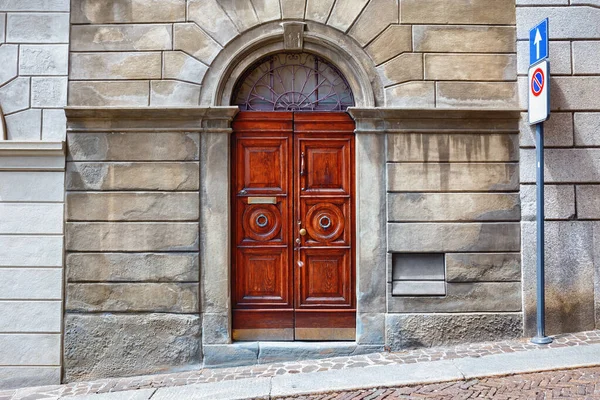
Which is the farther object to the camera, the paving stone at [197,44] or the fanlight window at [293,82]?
the fanlight window at [293,82]

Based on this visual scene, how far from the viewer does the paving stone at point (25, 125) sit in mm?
6000

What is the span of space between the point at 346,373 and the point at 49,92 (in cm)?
486

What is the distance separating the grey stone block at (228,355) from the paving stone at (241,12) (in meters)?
3.96

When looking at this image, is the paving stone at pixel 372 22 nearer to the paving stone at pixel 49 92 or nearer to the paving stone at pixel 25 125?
the paving stone at pixel 49 92

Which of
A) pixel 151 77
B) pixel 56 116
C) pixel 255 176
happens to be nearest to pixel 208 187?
pixel 255 176

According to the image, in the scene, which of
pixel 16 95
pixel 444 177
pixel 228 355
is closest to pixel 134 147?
pixel 16 95

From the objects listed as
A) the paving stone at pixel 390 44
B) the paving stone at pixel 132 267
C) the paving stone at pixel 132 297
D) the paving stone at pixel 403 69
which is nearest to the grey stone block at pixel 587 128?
the paving stone at pixel 403 69

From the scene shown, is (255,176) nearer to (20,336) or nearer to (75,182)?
(75,182)

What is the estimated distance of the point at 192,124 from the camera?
5.99 m

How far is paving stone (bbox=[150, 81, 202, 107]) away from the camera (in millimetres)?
6016

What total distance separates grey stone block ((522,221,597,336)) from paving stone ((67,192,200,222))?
417 cm

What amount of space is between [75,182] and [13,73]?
1561 millimetres

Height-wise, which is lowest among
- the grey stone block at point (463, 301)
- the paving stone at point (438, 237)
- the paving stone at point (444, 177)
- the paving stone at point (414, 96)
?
the grey stone block at point (463, 301)

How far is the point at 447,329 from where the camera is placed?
5953mm
